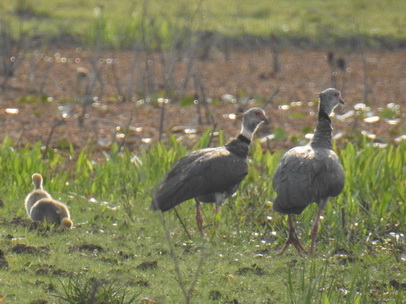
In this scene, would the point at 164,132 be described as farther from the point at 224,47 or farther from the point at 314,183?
the point at 224,47

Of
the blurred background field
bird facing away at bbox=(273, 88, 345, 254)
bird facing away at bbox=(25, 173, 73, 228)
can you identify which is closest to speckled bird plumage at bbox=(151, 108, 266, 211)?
the blurred background field

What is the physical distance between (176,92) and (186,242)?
6303 mm

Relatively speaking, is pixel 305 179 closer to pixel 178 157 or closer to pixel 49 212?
pixel 49 212

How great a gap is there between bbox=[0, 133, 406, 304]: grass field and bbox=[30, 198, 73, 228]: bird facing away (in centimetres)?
11

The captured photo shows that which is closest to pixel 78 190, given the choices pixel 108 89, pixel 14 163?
pixel 14 163

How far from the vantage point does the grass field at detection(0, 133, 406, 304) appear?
5684mm

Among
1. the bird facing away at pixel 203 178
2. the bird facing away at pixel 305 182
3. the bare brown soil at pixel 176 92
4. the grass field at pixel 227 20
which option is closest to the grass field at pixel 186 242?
the bird facing away at pixel 203 178

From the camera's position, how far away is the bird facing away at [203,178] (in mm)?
7188

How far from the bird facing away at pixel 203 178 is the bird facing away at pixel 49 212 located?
791mm

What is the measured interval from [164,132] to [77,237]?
13.3 feet

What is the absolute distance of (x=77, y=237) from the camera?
23.3ft

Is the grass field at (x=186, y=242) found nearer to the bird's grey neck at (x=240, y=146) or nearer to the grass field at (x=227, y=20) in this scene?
the bird's grey neck at (x=240, y=146)

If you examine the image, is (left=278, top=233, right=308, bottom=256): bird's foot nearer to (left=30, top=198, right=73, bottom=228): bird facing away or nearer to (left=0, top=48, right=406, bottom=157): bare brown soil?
(left=30, top=198, right=73, bottom=228): bird facing away

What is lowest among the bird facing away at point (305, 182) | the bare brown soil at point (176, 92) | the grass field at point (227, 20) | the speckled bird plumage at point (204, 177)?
the grass field at point (227, 20)
